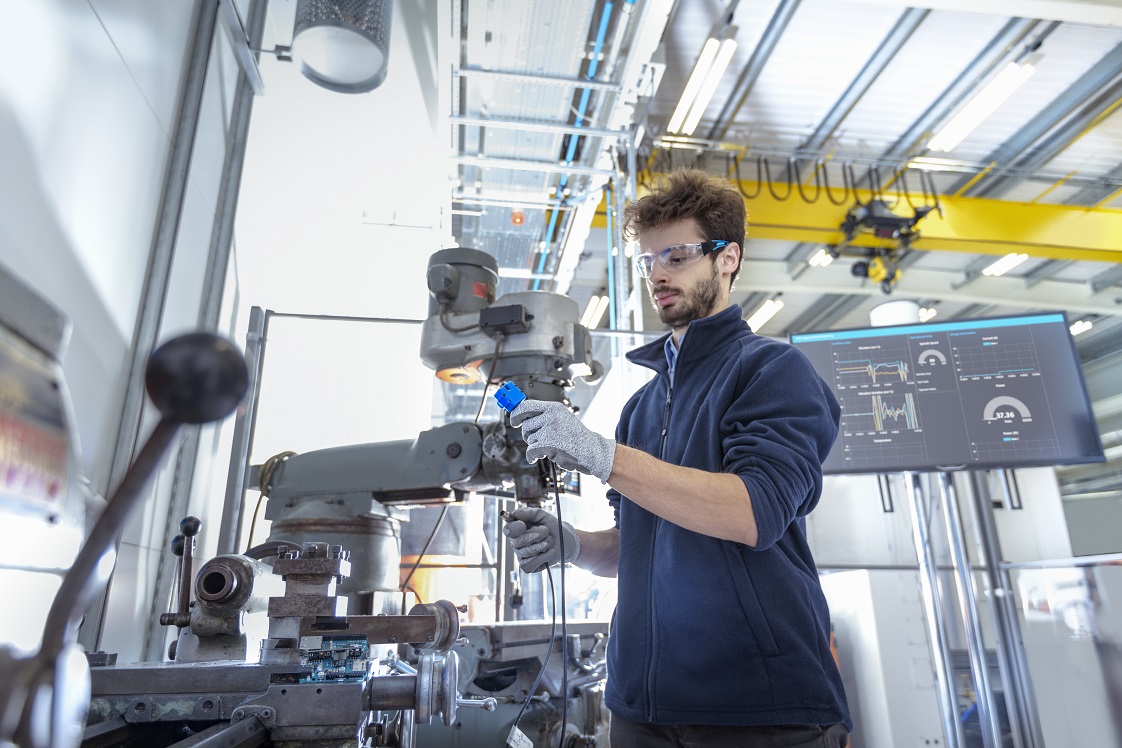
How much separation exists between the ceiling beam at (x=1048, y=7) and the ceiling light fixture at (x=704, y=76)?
77cm

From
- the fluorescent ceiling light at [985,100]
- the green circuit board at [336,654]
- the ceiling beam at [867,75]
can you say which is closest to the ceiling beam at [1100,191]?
the fluorescent ceiling light at [985,100]

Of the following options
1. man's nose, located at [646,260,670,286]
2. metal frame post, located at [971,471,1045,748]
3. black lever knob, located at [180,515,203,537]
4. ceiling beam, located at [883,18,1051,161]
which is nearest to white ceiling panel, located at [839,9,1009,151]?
ceiling beam, located at [883,18,1051,161]

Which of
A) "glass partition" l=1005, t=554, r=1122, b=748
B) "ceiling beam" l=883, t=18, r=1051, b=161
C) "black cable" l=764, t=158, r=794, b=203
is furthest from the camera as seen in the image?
"black cable" l=764, t=158, r=794, b=203

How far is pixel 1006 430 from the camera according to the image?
7.39 ft

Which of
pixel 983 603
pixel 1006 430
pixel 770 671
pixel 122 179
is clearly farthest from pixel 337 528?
pixel 983 603

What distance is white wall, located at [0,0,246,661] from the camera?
1067 millimetres

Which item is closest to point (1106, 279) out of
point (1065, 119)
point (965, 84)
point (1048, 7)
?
point (1065, 119)

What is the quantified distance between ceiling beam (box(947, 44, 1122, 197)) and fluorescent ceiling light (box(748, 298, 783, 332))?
2107 millimetres

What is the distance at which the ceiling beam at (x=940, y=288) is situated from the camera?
604 cm

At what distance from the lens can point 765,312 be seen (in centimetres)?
712

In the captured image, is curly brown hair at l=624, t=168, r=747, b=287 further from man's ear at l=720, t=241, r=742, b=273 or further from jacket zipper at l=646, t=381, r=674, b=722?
jacket zipper at l=646, t=381, r=674, b=722

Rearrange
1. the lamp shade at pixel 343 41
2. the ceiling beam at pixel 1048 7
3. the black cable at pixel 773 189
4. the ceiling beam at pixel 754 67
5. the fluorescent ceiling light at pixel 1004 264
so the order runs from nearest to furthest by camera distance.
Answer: the lamp shade at pixel 343 41 → the ceiling beam at pixel 1048 7 → the ceiling beam at pixel 754 67 → the black cable at pixel 773 189 → the fluorescent ceiling light at pixel 1004 264

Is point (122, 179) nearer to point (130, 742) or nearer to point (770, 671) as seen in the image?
point (130, 742)

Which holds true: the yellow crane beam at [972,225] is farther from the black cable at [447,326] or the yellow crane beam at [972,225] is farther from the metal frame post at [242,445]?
the black cable at [447,326]
